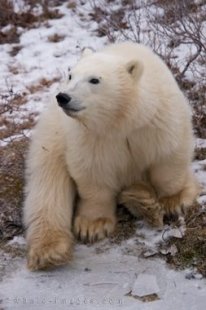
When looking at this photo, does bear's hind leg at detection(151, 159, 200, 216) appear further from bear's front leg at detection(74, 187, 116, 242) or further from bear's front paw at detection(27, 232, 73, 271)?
bear's front paw at detection(27, 232, 73, 271)

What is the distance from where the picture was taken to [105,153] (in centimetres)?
362

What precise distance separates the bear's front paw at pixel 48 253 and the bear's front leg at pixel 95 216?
192 millimetres

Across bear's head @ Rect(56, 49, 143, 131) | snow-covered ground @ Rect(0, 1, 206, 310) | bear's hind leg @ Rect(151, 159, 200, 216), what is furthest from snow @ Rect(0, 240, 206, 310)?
bear's head @ Rect(56, 49, 143, 131)

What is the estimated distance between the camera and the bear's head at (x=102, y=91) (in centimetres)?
334

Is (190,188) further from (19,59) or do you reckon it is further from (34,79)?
(19,59)

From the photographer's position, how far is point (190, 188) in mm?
4051

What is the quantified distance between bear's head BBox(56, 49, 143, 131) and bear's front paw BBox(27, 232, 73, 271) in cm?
73

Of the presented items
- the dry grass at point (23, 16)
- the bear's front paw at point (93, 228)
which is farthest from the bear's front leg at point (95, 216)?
the dry grass at point (23, 16)

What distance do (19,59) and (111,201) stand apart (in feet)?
10.1

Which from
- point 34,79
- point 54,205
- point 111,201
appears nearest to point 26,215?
point 54,205

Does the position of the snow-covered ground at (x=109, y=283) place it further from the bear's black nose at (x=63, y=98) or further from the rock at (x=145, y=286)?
the bear's black nose at (x=63, y=98)

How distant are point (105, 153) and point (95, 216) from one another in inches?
20.0

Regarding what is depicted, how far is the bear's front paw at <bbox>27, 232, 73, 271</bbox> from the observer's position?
361 cm

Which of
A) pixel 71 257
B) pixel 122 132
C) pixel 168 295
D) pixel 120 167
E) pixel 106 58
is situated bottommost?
pixel 71 257
